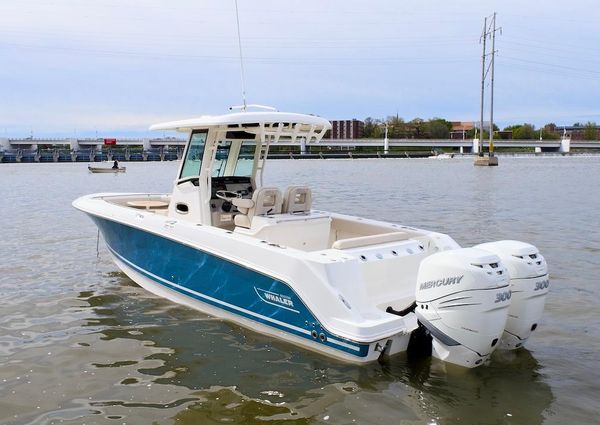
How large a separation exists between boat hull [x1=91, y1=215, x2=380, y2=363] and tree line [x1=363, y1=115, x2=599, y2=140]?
146 meters

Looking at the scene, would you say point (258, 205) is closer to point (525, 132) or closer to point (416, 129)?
point (416, 129)

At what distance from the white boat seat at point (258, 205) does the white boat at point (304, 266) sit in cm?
2

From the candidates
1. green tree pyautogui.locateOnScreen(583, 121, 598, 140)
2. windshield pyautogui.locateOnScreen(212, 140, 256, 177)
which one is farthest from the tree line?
windshield pyautogui.locateOnScreen(212, 140, 256, 177)

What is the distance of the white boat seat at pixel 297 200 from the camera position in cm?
755

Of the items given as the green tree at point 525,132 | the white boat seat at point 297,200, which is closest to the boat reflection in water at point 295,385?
the white boat seat at point 297,200

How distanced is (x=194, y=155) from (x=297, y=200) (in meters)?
1.55

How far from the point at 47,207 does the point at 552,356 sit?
20.1m

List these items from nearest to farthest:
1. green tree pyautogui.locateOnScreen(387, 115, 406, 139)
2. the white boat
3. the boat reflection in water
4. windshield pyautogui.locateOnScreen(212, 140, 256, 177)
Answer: the boat reflection in water → the white boat → windshield pyautogui.locateOnScreen(212, 140, 256, 177) → green tree pyautogui.locateOnScreen(387, 115, 406, 139)

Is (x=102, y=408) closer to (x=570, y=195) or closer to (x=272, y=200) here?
(x=272, y=200)

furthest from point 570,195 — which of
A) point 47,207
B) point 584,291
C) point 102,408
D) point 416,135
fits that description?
point 416,135

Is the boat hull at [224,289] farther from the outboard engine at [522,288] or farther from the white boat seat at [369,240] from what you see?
the outboard engine at [522,288]

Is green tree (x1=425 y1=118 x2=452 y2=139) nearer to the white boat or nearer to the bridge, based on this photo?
the bridge

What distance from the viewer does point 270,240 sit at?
6.83 meters

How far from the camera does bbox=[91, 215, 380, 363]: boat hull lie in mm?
5578
